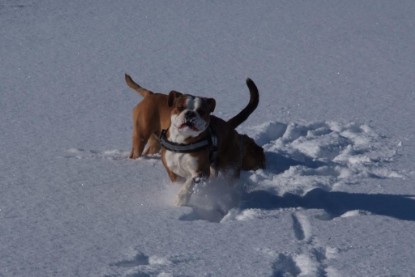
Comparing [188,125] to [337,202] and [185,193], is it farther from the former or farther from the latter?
[337,202]

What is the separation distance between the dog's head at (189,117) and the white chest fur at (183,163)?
89 mm

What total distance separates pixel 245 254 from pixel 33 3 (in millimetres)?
7828

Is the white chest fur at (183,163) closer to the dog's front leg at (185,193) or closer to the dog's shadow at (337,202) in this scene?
the dog's front leg at (185,193)

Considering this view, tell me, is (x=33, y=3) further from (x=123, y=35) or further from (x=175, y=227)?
(x=175, y=227)

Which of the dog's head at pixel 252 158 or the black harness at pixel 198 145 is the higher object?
the black harness at pixel 198 145

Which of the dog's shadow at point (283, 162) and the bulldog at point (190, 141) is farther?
the dog's shadow at point (283, 162)

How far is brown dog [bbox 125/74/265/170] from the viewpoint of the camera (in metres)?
5.41

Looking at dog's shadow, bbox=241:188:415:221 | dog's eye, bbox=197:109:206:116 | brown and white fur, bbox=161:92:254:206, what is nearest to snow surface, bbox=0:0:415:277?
dog's shadow, bbox=241:188:415:221

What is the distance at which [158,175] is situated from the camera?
5.29 metres

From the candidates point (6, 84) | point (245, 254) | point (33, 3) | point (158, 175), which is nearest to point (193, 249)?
point (245, 254)

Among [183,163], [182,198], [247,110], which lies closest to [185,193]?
[182,198]

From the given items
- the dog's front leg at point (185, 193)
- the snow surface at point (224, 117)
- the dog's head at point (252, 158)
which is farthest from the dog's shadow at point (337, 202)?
the dog's head at point (252, 158)

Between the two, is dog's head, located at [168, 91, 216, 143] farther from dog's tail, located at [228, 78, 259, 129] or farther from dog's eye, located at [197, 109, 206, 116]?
dog's tail, located at [228, 78, 259, 129]

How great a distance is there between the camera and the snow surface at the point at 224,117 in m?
4.02
